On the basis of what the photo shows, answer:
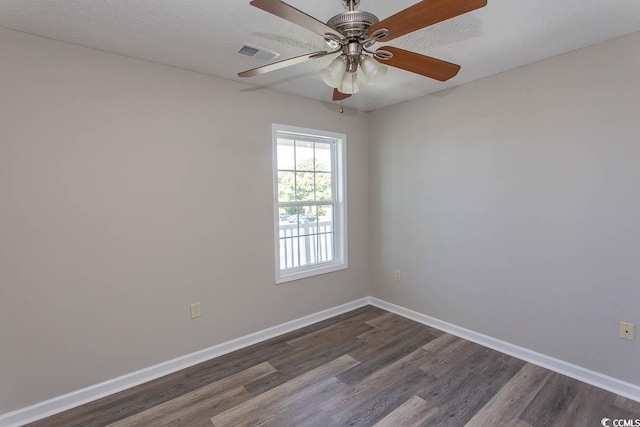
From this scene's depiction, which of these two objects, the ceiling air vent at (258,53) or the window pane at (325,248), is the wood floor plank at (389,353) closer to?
the window pane at (325,248)

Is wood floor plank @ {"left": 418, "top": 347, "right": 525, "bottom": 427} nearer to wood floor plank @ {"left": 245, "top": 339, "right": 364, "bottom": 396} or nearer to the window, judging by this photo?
wood floor plank @ {"left": 245, "top": 339, "right": 364, "bottom": 396}

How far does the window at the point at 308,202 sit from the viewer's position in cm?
319

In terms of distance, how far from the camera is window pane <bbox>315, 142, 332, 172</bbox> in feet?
11.5

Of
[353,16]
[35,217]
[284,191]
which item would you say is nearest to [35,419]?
[35,217]

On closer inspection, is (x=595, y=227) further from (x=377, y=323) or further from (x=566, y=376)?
(x=377, y=323)

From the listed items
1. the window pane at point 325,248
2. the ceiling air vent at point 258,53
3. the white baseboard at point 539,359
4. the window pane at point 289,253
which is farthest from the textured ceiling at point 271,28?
the white baseboard at point 539,359

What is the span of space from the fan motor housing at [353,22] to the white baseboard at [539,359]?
108 inches

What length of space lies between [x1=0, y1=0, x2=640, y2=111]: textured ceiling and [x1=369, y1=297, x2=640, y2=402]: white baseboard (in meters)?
2.32

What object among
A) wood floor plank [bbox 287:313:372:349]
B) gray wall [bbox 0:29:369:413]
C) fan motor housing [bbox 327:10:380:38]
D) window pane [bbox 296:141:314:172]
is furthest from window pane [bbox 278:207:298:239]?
fan motor housing [bbox 327:10:380:38]

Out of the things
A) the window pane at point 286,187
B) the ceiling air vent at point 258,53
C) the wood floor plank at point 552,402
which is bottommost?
the wood floor plank at point 552,402

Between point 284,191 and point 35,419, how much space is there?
2.44m

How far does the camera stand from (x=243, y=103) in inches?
111

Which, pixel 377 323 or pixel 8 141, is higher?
pixel 8 141

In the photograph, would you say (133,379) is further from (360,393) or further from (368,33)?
(368,33)
